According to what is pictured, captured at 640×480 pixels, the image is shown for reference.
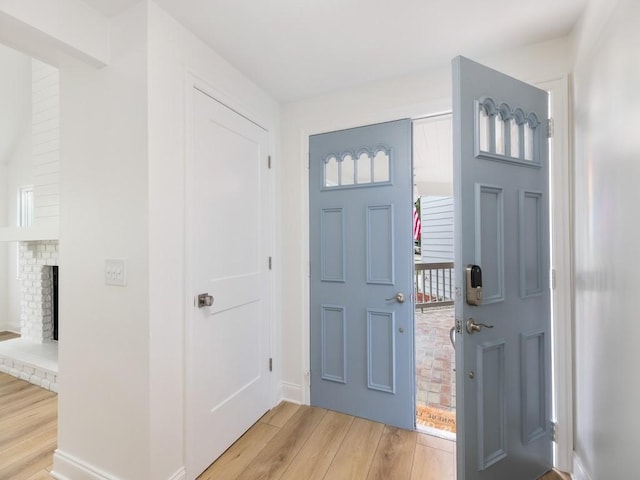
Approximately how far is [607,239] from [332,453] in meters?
1.79

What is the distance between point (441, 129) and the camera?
283 cm

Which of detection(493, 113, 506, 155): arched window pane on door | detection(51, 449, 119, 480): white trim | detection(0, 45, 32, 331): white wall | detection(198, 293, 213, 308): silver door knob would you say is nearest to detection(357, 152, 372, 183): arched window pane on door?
detection(493, 113, 506, 155): arched window pane on door

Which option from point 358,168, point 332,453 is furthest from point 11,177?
point 332,453

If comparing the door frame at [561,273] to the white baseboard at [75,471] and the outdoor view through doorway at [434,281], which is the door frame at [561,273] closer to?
the outdoor view through doorway at [434,281]

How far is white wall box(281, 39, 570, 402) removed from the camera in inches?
77.3

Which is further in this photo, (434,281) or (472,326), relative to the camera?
(434,281)

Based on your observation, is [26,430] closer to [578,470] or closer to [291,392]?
[291,392]

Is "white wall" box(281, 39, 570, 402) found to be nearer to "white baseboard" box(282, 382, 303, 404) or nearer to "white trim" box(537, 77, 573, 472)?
"white baseboard" box(282, 382, 303, 404)

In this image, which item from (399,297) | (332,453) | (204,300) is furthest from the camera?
(399,297)

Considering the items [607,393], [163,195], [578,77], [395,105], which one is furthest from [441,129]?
[163,195]

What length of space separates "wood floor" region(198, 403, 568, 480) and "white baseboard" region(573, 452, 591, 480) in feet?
0.29

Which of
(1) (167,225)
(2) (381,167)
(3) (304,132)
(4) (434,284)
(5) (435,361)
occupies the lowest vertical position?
(5) (435,361)

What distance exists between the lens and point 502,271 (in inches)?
56.9

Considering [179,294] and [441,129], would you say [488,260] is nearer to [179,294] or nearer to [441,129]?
[179,294]
